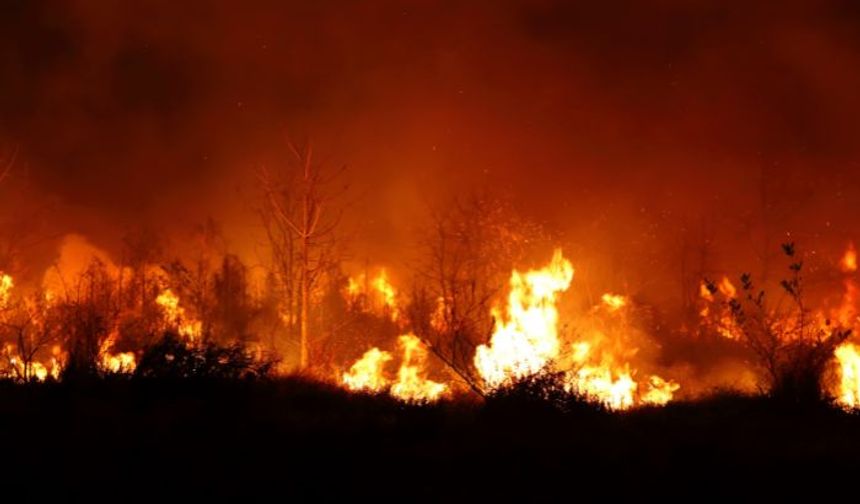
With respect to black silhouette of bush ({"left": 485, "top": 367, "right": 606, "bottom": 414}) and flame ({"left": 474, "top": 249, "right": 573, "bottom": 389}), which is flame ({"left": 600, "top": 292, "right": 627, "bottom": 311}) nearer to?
flame ({"left": 474, "top": 249, "right": 573, "bottom": 389})

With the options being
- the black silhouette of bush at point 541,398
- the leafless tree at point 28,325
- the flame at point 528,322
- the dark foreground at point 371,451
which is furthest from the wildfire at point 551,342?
the leafless tree at point 28,325

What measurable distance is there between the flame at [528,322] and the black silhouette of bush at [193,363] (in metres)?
3.09

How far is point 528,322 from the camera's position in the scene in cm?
1432

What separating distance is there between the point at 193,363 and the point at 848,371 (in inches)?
340

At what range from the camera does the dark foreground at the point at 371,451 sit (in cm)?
464

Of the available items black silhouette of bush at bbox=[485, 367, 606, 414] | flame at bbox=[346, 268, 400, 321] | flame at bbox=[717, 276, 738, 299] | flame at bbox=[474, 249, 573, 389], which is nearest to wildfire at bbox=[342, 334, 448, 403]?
flame at bbox=[474, 249, 573, 389]

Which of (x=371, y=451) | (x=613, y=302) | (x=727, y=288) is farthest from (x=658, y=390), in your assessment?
(x=371, y=451)

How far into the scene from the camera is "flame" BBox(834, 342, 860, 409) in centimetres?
926

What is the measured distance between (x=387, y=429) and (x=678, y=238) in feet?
60.6

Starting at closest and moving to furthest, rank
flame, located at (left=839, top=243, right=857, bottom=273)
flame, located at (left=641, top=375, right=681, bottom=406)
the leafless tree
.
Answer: flame, located at (left=641, top=375, right=681, bottom=406), the leafless tree, flame, located at (left=839, top=243, right=857, bottom=273)

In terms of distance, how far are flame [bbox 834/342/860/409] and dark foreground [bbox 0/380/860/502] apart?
238 centimetres

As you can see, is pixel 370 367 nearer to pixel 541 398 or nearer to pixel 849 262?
pixel 541 398

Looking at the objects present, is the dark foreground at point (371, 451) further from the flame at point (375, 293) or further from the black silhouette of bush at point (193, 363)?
the flame at point (375, 293)

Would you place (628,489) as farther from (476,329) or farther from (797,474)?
(476,329)
